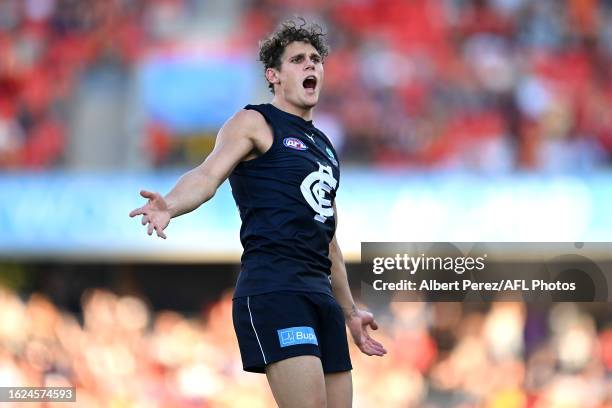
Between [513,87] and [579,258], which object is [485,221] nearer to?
[579,258]

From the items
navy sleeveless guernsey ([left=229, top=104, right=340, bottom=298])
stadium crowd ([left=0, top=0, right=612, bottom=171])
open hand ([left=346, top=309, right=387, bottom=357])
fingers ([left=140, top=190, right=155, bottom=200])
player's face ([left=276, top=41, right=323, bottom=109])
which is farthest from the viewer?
stadium crowd ([left=0, top=0, right=612, bottom=171])

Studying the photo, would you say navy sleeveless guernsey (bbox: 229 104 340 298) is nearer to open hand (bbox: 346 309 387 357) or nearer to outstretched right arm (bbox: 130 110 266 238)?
outstretched right arm (bbox: 130 110 266 238)

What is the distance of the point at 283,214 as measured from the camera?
13.7ft

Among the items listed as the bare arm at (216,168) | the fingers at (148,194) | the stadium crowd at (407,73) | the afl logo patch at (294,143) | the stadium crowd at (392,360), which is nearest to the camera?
the fingers at (148,194)

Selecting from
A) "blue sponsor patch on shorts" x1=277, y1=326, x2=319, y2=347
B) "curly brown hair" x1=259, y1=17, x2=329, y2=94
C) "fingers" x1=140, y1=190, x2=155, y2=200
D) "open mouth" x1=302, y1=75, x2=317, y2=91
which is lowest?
"blue sponsor patch on shorts" x1=277, y1=326, x2=319, y2=347

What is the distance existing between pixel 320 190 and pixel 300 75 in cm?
48

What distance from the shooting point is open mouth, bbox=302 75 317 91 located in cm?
439

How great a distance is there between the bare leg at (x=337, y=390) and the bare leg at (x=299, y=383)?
0.21m

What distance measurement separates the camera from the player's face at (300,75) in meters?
4.37

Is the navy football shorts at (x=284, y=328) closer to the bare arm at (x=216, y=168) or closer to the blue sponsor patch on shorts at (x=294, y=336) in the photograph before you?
the blue sponsor patch on shorts at (x=294, y=336)

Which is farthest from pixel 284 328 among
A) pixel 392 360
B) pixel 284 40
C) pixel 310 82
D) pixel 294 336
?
pixel 392 360

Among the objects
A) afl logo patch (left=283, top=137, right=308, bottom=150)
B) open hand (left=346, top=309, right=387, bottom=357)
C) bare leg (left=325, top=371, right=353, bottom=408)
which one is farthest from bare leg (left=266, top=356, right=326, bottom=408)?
afl logo patch (left=283, top=137, right=308, bottom=150)

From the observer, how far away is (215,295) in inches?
428

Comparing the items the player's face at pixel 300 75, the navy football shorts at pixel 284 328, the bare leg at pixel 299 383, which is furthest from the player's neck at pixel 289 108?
the bare leg at pixel 299 383
